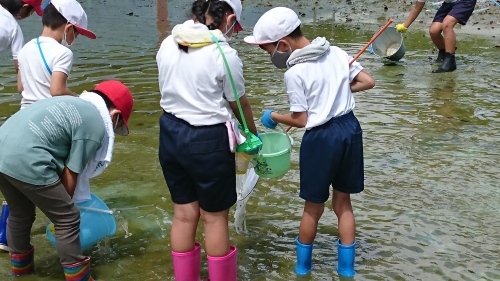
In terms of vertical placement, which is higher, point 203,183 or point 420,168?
point 203,183

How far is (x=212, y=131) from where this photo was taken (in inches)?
117

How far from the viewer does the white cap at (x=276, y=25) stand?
324cm

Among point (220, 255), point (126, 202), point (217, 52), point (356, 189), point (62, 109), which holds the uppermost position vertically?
point (217, 52)

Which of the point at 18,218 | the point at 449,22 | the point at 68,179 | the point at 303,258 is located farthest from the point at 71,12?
the point at 449,22

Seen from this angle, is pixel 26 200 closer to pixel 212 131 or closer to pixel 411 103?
pixel 212 131

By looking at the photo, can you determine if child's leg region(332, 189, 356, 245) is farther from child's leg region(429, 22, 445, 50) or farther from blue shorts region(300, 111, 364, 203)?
child's leg region(429, 22, 445, 50)

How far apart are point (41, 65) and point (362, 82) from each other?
6.03ft

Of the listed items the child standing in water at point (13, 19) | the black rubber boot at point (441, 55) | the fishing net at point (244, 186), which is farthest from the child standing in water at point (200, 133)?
the black rubber boot at point (441, 55)

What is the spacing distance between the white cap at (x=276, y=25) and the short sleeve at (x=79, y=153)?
40.9 inches

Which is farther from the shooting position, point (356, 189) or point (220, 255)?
point (356, 189)

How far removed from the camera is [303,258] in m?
3.47

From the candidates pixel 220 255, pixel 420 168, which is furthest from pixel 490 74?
A: pixel 220 255

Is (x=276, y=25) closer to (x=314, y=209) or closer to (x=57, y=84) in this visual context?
(x=314, y=209)

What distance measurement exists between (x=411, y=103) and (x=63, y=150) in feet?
15.7
